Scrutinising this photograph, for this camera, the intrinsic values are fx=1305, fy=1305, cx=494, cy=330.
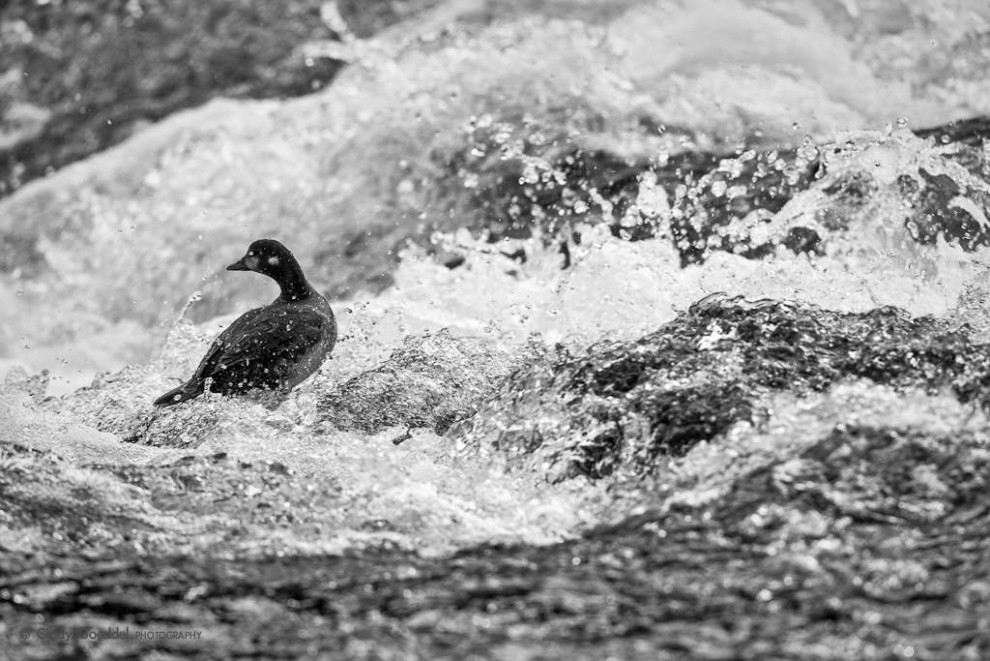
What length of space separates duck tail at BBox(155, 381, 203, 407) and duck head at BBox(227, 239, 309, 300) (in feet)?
2.62

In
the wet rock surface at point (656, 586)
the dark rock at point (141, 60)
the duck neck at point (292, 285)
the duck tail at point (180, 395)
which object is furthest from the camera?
the dark rock at point (141, 60)

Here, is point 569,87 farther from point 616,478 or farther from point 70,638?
point 70,638

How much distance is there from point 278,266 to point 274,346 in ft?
2.23

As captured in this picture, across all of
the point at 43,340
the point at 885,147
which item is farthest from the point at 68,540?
the point at 43,340

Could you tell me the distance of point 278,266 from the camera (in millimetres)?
5984

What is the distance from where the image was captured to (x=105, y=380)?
19.6ft

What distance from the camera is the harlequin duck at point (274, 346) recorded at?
17.4 feet

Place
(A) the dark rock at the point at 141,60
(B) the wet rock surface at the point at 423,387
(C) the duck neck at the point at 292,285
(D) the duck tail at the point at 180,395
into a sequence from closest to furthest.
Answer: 1. (B) the wet rock surface at the point at 423,387
2. (D) the duck tail at the point at 180,395
3. (C) the duck neck at the point at 292,285
4. (A) the dark rock at the point at 141,60

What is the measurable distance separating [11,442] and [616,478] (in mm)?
2098

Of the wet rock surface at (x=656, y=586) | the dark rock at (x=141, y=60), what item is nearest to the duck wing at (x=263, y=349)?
the wet rock surface at (x=656, y=586)

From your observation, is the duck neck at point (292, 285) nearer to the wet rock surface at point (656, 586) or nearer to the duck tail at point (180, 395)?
the duck tail at point (180, 395)

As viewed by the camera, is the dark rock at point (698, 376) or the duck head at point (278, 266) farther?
the duck head at point (278, 266)

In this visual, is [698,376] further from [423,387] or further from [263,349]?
[263,349]

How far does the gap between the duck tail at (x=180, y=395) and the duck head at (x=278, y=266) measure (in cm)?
80
